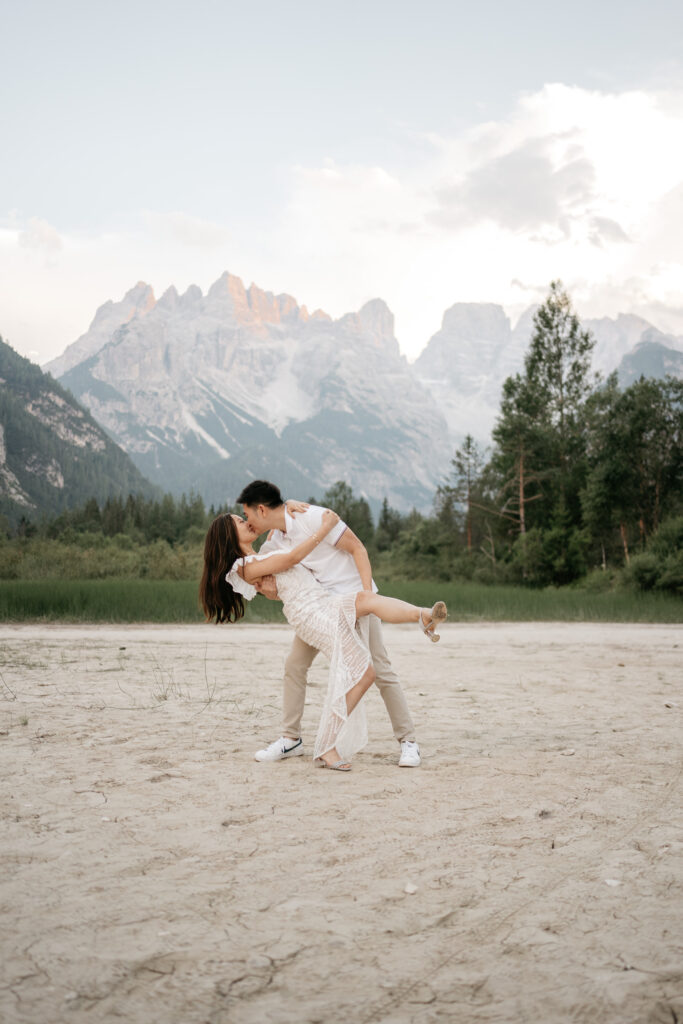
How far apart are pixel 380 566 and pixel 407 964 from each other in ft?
176

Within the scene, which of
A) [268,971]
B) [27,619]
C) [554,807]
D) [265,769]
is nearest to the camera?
[268,971]

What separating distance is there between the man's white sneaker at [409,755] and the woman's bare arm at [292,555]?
1.43 m

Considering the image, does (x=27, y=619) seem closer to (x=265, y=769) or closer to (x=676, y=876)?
(x=265, y=769)

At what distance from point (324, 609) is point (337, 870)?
199 centimetres

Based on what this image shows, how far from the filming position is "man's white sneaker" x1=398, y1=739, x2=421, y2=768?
5.25 metres

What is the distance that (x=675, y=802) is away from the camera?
4.46m

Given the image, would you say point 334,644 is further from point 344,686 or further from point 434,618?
point 434,618

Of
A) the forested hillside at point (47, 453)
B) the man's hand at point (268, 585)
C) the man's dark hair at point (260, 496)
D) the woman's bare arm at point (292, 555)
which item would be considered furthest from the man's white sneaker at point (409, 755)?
the forested hillside at point (47, 453)

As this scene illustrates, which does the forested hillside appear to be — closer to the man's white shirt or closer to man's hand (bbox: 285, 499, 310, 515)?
the man's white shirt

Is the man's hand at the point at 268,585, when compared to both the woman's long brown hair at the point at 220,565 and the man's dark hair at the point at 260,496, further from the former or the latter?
the man's dark hair at the point at 260,496

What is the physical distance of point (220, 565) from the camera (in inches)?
215

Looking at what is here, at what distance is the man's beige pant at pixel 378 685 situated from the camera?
5.38 metres


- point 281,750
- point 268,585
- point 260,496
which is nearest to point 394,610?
point 268,585

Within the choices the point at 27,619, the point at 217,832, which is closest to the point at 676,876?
the point at 217,832
